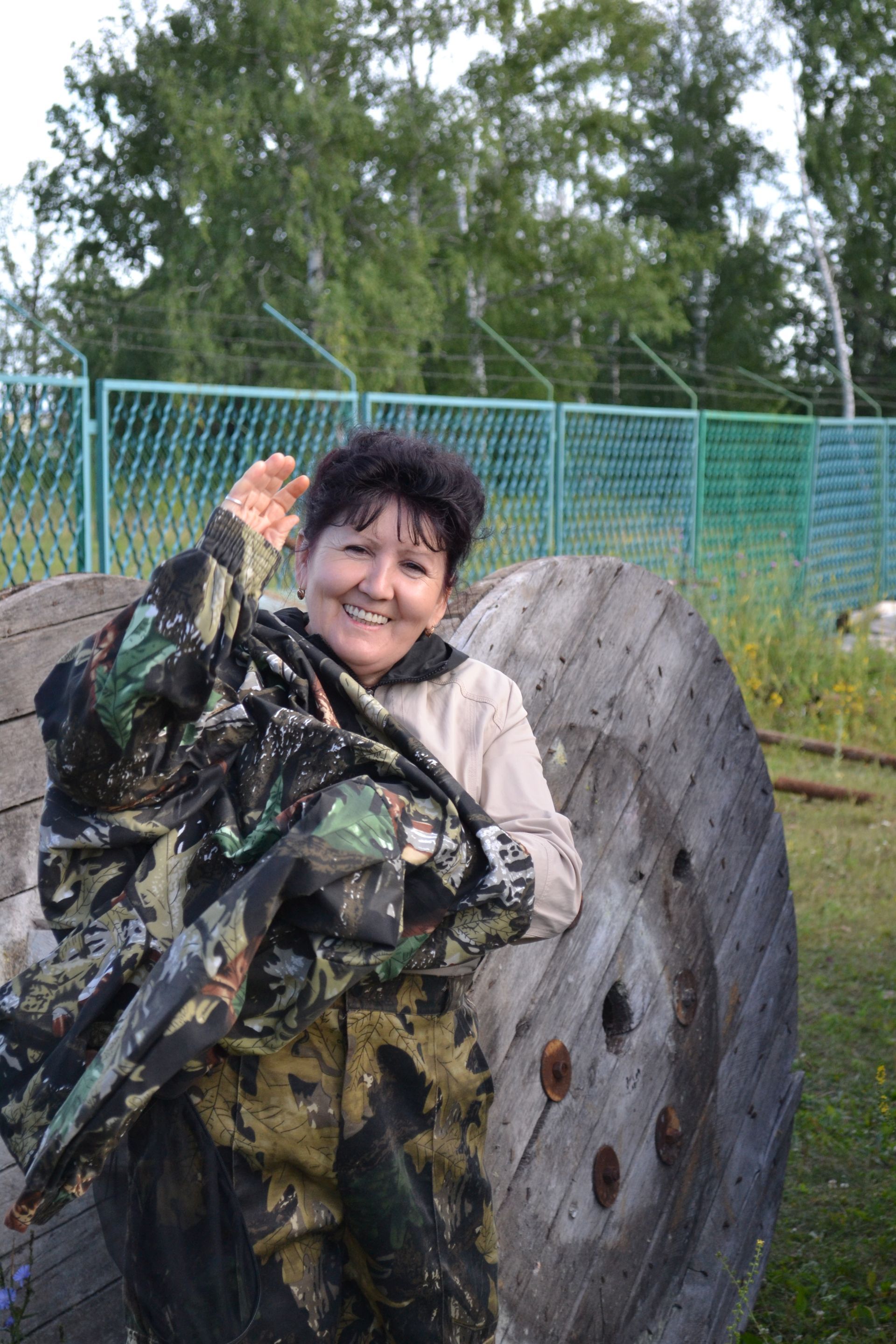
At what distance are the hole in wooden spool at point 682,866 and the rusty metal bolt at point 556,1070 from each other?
0.51m

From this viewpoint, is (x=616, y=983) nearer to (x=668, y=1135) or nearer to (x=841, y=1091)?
(x=668, y=1135)

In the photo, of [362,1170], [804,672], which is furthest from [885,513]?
[362,1170]

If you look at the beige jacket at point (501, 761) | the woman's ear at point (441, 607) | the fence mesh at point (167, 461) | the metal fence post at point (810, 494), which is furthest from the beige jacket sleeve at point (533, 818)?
the metal fence post at point (810, 494)

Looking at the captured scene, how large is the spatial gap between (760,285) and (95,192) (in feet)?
46.2

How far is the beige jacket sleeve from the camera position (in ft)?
5.21

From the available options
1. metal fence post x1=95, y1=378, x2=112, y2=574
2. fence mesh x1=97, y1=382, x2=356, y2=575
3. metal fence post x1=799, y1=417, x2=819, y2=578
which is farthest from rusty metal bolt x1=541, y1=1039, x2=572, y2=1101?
metal fence post x1=799, y1=417, x2=819, y2=578

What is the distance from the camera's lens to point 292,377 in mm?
15078

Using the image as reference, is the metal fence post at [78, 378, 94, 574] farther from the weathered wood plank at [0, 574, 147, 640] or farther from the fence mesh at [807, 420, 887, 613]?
the fence mesh at [807, 420, 887, 613]

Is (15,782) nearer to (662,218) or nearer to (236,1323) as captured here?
(236,1323)

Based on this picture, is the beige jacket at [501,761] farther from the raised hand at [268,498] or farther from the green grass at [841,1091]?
the green grass at [841,1091]

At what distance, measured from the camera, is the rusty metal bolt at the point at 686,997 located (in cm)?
243

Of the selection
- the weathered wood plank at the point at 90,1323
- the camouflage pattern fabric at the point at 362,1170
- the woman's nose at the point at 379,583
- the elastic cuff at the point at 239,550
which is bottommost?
the weathered wood plank at the point at 90,1323

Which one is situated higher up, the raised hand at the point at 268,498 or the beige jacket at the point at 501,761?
the raised hand at the point at 268,498

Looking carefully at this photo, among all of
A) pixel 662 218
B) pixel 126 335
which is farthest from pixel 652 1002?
pixel 662 218
